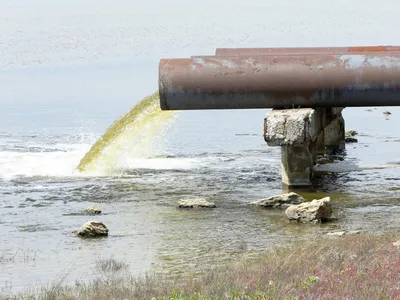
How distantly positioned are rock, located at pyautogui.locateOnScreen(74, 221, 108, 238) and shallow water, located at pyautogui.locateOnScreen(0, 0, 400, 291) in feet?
0.56

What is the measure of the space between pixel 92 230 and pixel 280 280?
147 inches

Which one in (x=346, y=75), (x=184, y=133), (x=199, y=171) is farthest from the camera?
(x=184, y=133)

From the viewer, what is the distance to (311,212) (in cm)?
1248

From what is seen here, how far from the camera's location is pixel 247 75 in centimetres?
1519

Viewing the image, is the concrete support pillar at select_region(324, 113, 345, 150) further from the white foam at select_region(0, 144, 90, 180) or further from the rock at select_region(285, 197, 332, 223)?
the rock at select_region(285, 197, 332, 223)

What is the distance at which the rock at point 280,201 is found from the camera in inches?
535

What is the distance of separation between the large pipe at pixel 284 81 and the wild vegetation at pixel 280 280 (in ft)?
16.2

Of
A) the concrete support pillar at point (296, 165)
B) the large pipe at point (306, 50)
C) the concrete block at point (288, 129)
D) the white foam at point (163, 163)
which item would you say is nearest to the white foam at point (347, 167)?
the concrete support pillar at point (296, 165)

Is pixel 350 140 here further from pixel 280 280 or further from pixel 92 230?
pixel 280 280

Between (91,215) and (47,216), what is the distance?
1.83ft

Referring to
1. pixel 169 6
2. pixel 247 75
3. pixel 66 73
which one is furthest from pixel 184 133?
pixel 169 6

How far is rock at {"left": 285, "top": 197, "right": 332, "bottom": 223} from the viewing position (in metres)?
12.5

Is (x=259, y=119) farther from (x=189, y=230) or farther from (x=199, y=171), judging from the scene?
(x=189, y=230)

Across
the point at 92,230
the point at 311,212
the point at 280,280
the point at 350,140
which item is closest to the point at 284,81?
the point at 311,212
